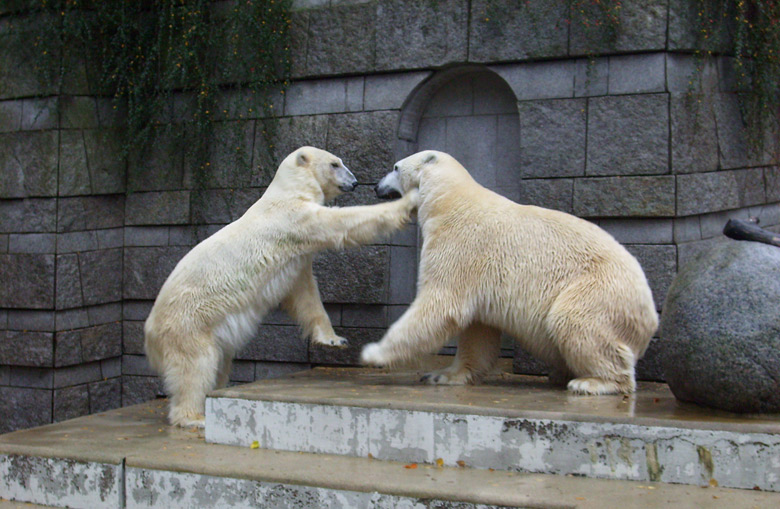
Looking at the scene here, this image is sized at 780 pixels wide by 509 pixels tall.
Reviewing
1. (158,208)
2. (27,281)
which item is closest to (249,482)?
(158,208)

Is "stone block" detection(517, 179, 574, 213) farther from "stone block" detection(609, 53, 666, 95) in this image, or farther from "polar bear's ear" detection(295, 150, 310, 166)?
"polar bear's ear" detection(295, 150, 310, 166)

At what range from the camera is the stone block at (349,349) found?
6.90 m

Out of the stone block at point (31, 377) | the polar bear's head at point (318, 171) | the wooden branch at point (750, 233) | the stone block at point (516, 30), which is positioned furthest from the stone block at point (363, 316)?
the wooden branch at point (750, 233)

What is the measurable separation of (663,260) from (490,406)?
225 cm

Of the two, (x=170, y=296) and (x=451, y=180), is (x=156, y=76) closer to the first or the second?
(x=170, y=296)

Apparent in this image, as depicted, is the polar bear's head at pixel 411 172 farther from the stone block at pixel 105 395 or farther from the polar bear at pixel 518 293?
the stone block at pixel 105 395

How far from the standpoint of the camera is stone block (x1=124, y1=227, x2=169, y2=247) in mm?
7648

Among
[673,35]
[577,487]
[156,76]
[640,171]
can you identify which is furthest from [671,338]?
[156,76]

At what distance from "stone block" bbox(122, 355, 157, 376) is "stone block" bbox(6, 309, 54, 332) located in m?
0.83

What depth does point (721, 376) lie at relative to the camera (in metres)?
4.05

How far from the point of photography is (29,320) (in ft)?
24.2

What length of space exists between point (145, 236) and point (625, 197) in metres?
4.48

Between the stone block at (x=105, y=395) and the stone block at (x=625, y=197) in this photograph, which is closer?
the stone block at (x=625, y=197)

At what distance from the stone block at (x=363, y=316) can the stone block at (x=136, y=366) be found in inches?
82.1
